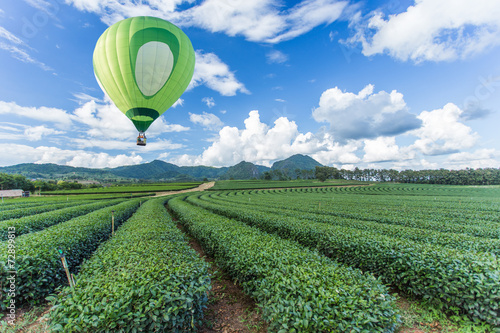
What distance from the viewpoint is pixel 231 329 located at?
15.5 ft

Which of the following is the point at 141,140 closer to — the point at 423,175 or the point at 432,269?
the point at 432,269

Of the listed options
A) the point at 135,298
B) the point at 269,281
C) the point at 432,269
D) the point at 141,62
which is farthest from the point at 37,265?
the point at 141,62

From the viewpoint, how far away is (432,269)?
5.14 metres

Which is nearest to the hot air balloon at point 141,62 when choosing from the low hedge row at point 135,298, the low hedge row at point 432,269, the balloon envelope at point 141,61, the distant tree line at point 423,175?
the balloon envelope at point 141,61

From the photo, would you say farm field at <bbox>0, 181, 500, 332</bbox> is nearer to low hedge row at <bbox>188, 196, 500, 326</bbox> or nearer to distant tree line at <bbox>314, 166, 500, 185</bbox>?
low hedge row at <bbox>188, 196, 500, 326</bbox>

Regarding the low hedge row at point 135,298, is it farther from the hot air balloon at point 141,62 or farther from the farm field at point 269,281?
the hot air balloon at point 141,62

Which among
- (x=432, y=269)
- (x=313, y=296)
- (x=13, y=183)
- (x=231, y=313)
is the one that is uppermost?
(x=313, y=296)

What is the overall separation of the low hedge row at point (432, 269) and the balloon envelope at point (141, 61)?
15800mm

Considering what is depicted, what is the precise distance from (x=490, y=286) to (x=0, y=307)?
12034 mm

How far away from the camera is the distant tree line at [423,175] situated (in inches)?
4002

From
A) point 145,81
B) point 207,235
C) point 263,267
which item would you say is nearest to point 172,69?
point 145,81

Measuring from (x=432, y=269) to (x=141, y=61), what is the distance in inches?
731

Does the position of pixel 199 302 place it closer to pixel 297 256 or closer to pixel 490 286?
pixel 297 256

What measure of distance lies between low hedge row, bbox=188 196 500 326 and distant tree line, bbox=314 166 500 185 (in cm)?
10886
